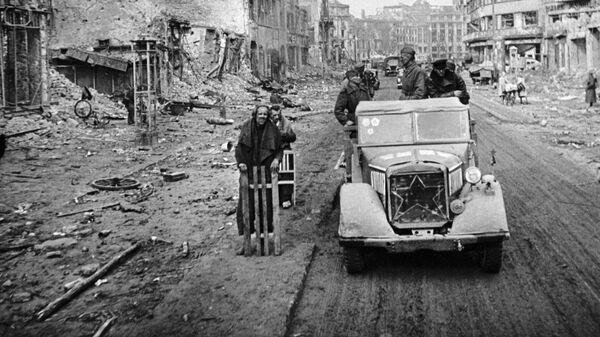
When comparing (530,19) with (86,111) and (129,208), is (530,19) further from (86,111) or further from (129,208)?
(129,208)

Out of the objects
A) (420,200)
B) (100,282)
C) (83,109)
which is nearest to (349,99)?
(420,200)

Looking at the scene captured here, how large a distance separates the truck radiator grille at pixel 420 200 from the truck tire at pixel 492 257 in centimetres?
57

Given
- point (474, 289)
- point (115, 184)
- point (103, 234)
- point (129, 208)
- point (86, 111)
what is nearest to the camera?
point (474, 289)

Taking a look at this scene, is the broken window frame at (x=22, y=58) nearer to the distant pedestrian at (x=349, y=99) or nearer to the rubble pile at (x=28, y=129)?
the rubble pile at (x=28, y=129)

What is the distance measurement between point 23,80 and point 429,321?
18263 millimetres

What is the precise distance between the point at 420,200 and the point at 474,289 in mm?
1147

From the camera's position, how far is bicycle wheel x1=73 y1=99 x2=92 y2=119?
816 inches

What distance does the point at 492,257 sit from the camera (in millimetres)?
6445

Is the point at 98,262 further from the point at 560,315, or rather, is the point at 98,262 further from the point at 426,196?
the point at 560,315

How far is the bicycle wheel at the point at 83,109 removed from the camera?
20.7m

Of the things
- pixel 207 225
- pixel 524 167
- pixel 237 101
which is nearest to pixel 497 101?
pixel 237 101

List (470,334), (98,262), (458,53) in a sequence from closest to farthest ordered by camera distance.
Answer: (470,334), (98,262), (458,53)

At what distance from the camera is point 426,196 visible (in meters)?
6.76

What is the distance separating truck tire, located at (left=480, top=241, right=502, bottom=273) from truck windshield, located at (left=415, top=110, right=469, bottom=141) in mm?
1765
